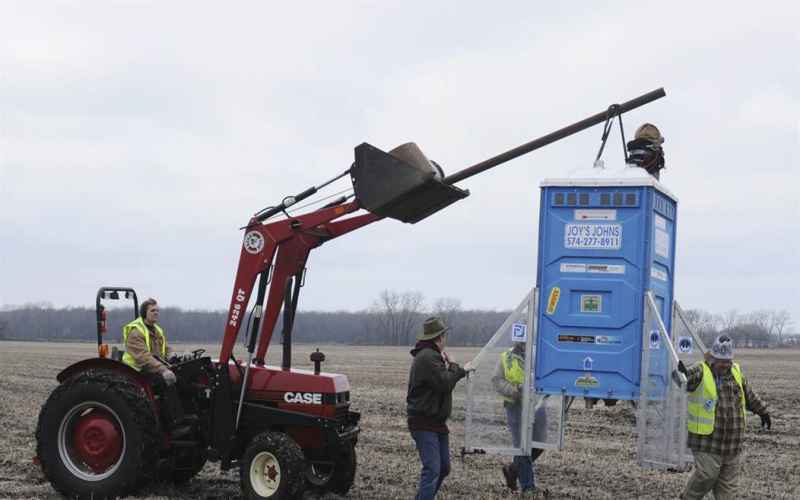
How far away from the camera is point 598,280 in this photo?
26.7 feet

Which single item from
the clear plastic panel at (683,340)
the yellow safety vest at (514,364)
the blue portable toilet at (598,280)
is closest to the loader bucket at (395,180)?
the blue portable toilet at (598,280)

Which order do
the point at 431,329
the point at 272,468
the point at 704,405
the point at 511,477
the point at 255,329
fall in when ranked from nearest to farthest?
the point at 704,405
the point at 431,329
the point at 272,468
the point at 255,329
the point at 511,477

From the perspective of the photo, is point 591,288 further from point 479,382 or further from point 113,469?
point 113,469

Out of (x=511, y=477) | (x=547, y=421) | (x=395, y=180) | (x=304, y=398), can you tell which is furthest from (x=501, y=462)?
(x=395, y=180)

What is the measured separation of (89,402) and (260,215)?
2.40 m

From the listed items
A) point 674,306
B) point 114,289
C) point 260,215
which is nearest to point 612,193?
point 674,306

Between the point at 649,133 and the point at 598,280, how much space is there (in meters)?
1.56

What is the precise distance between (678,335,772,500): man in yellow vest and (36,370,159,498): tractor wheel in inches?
191

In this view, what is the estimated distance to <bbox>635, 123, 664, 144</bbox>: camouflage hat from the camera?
860 cm

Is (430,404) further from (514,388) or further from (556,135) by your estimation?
(556,135)

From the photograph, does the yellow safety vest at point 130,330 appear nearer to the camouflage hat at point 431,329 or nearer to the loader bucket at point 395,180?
the loader bucket at point 395,180

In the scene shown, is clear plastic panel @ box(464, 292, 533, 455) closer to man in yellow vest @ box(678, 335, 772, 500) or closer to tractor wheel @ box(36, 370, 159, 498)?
man in yellow vest @ box(678, 335, 772, 500)

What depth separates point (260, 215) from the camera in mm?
8945

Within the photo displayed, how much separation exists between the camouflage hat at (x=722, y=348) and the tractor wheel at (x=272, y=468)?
149 inches
